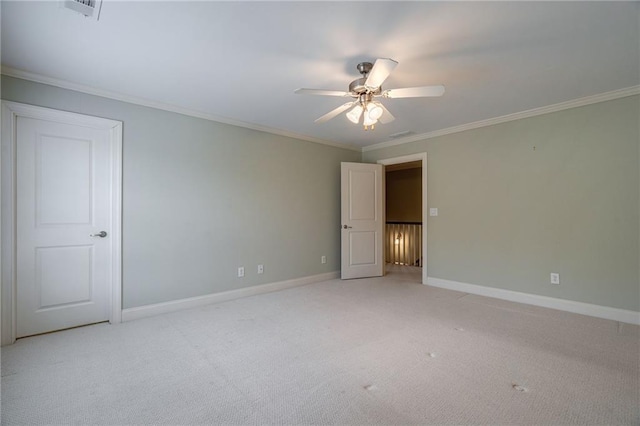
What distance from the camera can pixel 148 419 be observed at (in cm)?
161

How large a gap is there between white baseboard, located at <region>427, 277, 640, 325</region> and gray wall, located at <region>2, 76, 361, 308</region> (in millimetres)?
2028

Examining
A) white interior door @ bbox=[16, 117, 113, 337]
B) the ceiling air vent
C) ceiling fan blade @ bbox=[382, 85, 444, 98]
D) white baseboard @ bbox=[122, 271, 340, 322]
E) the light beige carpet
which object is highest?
the ceiling air vent

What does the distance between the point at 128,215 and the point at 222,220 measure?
1.03m

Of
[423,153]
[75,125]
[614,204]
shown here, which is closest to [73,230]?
[75,125]

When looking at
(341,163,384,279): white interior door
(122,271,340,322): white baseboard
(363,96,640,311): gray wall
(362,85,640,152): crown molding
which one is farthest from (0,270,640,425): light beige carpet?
(362,85,640,152): crown molding

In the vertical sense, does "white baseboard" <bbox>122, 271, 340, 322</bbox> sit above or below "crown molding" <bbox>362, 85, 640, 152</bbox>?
below

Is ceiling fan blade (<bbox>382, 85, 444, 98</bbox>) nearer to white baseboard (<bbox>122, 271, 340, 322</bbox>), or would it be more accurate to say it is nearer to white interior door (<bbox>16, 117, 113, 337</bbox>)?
white interior door (<bbox>16, 117, 113, 337</bbox>)

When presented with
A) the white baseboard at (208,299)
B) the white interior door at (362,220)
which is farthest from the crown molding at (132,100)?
the white baseboard at (208,299)

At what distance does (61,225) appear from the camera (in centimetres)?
280

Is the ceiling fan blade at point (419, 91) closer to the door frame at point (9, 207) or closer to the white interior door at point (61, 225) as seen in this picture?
the white interior door at point (61, 225)

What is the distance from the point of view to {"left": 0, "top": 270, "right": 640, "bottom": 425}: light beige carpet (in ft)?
5.44

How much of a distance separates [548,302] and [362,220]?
271 centimetres

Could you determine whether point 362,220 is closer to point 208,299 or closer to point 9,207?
point 208,299

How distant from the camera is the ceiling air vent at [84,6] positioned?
1.77 m
